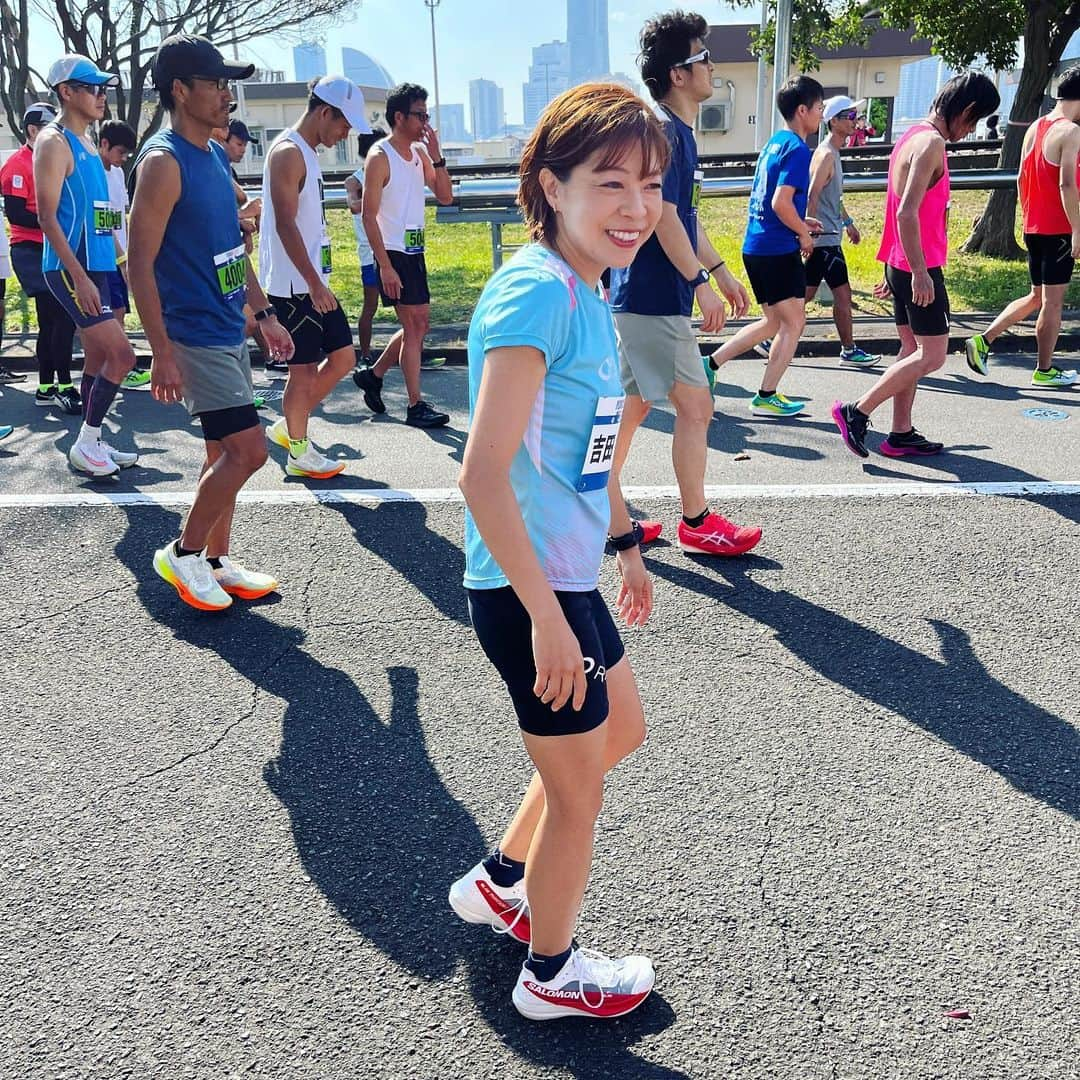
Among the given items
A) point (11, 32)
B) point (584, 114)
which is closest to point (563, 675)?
point (584, 114)

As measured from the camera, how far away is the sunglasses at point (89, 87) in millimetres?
5781

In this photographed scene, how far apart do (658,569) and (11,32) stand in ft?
58.7

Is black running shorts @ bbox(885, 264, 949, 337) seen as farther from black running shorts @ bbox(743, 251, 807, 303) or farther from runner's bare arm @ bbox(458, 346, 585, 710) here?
runner's bare arm @ bbox(458, 346, 585, 710)

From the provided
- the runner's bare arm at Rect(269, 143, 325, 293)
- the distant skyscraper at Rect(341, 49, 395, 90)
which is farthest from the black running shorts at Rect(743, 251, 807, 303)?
the distant skyscraper at Rect(341, 49, 395, 90)

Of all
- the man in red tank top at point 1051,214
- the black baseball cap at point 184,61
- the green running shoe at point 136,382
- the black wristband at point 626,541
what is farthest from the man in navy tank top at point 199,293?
the man in red tank top at point 1051,214

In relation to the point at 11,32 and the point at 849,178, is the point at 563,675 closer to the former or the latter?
the point at 849,178

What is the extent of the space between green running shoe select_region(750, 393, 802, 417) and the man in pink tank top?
954 mm

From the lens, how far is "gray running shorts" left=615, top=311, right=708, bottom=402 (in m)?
4.58

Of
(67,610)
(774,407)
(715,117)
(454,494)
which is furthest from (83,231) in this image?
(715,117)

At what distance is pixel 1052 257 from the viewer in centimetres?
736

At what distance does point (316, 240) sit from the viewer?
5.74 meters

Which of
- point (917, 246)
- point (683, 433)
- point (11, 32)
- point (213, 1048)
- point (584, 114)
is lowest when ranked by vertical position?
point (213, 1048)

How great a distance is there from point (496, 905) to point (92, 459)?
4428 millimetres

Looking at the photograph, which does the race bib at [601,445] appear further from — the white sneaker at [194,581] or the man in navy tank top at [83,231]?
the man in navy tank top at [83,231]
